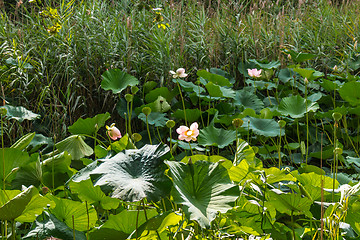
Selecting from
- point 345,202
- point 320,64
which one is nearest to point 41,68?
point 320,64

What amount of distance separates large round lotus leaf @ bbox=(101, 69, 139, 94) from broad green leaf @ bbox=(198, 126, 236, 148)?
641mm

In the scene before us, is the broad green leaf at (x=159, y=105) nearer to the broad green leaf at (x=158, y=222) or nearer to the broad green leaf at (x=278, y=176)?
the broad green leaf at (x=278, y=176)

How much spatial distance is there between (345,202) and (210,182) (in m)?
0.32

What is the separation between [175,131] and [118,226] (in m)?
1.79

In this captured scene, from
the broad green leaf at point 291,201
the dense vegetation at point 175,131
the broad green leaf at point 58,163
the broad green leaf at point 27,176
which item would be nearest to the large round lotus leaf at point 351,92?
the dense vegetation at point 175,131

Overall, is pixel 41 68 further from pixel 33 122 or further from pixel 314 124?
pixel 314 124

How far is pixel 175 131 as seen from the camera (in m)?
2.83

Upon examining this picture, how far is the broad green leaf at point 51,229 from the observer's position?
3.51 feet

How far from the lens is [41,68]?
304cm

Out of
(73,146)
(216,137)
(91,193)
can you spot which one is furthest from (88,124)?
(91,193)

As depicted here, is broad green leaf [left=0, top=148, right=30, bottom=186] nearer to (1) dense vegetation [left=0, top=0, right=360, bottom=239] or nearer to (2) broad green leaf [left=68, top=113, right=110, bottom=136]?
(1) dense vegetation [left=0, top=0, right=360, bottom=239]

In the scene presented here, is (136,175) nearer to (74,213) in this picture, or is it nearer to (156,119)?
(74,213)

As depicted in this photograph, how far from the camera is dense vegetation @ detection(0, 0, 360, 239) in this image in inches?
40.4

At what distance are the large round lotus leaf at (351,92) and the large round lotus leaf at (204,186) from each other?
6.46 feet
